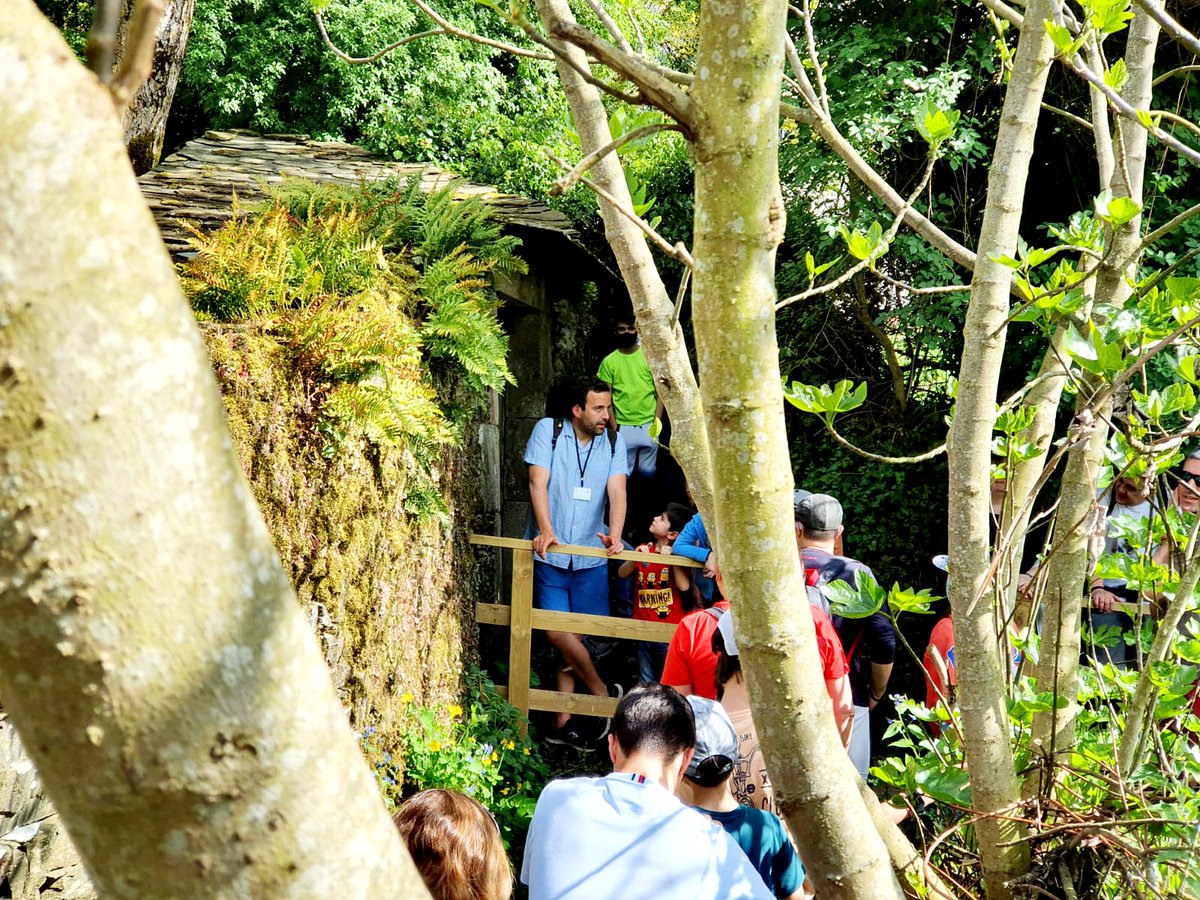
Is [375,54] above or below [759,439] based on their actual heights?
above

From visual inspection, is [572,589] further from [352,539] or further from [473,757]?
[352,539]

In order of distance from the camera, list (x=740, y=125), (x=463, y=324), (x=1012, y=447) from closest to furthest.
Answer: (x=740, y=125) < (x=1012, y=447) < (x=463, y=324)

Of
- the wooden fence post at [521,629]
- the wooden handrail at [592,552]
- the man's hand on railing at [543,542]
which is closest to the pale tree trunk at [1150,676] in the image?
the wooden handrail at [592,552]

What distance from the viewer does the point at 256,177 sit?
23.7ft

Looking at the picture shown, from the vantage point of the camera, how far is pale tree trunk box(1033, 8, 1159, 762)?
6.70 feet

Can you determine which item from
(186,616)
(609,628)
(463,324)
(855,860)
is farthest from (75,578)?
(609,628)

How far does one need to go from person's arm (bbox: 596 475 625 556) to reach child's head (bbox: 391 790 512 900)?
4.06 meters

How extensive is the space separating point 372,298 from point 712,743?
111 inches

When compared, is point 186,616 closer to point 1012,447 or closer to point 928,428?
point 1012,447

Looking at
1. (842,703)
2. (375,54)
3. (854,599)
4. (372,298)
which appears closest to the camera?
(854,599)

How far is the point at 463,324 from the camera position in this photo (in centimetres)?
557

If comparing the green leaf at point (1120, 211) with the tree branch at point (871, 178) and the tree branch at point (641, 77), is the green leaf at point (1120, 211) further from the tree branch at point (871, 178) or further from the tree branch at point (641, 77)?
the tree branch at point (641, 77)

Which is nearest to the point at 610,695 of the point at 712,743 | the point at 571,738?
the point at 571,738

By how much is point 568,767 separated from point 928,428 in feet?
14.5
